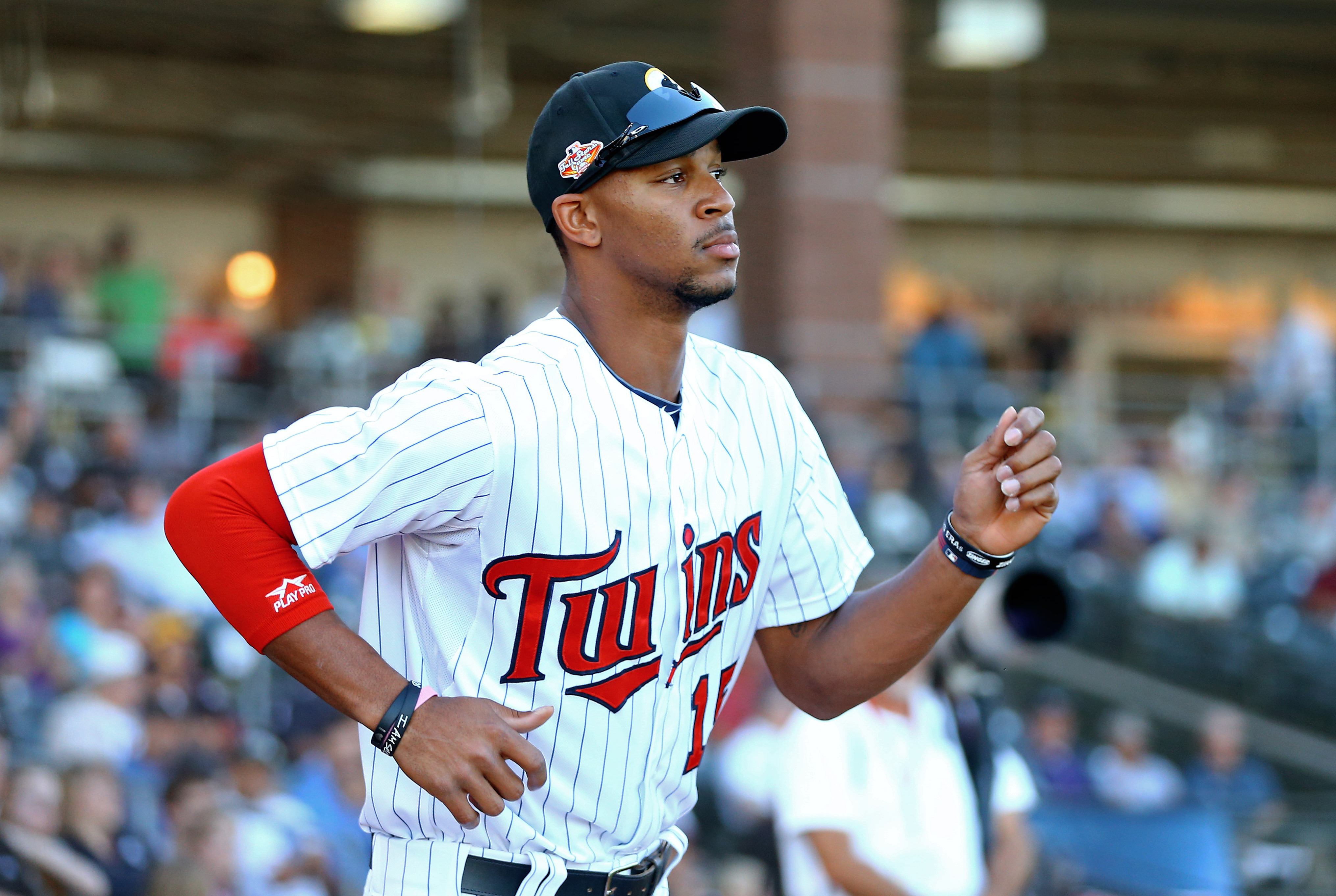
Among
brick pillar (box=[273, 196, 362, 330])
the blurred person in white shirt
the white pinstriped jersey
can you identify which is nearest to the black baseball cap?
the white pinstriped jersey

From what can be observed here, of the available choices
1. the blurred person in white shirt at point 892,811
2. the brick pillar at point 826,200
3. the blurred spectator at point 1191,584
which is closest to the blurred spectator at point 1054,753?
the blurred spectator at point 1191,584

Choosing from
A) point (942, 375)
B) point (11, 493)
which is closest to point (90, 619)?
point (11, 493)

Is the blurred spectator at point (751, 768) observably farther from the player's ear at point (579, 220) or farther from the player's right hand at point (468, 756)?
the player's right hand at point (468, 756)

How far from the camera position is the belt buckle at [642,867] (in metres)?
2.53

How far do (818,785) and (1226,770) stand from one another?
556cm

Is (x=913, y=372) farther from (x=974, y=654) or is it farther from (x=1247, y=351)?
(x=974, y=654)

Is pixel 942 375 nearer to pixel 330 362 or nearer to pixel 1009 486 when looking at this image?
pixel 330 362

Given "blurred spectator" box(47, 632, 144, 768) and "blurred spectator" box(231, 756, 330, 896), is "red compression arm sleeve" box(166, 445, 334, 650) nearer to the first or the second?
"blurred spectator" box(231, 756, 330, 896)

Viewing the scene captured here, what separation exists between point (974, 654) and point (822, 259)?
7000 millimetres

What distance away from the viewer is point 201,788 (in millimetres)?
6207

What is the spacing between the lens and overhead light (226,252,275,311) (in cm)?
1788

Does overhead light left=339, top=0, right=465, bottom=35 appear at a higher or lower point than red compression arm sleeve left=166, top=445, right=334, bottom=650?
higher

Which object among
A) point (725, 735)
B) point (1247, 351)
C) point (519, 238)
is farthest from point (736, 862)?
point (519, 238)

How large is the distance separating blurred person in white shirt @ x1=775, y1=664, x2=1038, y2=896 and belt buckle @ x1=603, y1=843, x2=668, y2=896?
154cm
